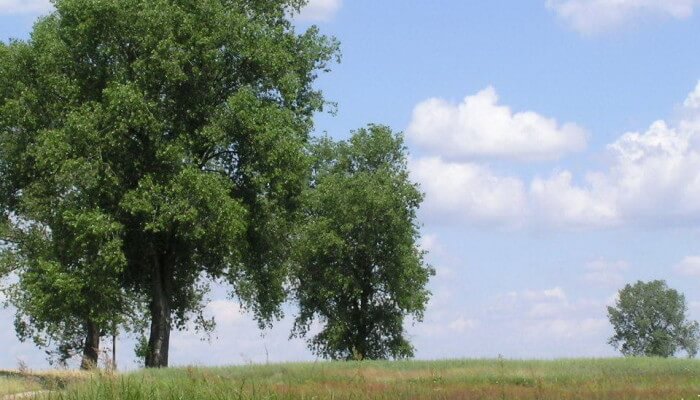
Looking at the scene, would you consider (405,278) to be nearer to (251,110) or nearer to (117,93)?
(251,110)

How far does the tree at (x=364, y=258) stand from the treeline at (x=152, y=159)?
11794 millimetres

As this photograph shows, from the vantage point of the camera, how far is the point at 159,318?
3969 centimetres

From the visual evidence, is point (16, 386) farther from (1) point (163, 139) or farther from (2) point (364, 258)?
(2) point (364, 258)

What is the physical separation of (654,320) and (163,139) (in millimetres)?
57924

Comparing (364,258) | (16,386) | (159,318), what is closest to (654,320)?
(364,258)

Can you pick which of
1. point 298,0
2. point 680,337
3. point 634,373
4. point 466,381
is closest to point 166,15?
point 298,0

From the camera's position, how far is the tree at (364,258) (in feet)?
177

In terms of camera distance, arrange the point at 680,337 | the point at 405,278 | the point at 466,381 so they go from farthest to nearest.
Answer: the point at 680,337 < the point at 405,278 < the point at 466,381

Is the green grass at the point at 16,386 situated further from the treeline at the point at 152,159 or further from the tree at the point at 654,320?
the tree at the point at 654,320

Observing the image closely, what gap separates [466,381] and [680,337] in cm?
Answer: 6167

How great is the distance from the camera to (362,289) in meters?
55.5

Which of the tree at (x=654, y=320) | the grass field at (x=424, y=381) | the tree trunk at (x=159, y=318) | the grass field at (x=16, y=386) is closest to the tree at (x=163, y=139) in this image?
the tree trunk at (x=159, y=318)

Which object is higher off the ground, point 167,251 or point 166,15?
point 166,15

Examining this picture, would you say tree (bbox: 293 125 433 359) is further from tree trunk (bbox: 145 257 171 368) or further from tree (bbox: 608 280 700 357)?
tree (bbox: 608 280 700 357)
